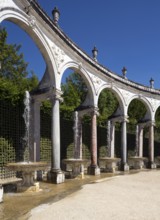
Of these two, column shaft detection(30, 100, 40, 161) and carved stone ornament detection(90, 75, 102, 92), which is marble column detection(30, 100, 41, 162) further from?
carved stone ornament detection(90, 75, 102, 92)

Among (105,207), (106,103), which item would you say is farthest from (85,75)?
(106,103)

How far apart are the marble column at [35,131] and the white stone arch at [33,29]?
60.7 inches

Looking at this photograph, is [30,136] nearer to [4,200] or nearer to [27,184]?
[27,184]

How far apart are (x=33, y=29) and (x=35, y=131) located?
483 cm

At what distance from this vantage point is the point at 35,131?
520 inches

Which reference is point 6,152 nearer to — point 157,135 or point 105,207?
point 105,207

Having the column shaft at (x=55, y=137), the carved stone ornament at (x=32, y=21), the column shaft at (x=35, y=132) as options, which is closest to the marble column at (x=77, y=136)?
the column shaft at (x=35, y=132)

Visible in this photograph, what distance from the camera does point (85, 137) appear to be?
18.6 m

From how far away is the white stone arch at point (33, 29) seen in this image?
996 centimetres

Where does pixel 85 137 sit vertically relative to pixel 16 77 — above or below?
below

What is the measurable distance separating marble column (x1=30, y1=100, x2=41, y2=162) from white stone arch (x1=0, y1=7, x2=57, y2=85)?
154cm

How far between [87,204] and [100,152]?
12806 mm

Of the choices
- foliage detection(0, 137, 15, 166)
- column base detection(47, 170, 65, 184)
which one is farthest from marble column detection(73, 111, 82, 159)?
foliage detection(0, 137, 15, 166)

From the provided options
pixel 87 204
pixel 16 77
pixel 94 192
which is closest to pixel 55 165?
pixel 94 192
